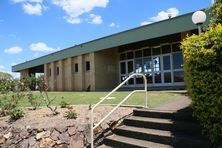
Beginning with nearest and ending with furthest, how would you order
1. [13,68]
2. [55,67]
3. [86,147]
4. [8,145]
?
[86,147]
[8,145]
[55,67]
[13,68]

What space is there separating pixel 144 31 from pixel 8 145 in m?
14.8

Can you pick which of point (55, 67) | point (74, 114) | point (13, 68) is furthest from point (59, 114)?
point (13, 68)

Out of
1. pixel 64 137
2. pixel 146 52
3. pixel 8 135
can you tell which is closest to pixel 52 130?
pixel 64 137

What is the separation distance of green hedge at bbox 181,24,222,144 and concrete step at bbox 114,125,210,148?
0.30m

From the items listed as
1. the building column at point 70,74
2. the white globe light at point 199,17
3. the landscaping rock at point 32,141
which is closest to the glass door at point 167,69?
the building column at point 70,74

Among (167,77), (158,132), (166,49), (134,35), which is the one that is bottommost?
(158,132)

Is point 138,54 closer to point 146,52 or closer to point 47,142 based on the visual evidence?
point 146,52

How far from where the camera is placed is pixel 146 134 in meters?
7.65

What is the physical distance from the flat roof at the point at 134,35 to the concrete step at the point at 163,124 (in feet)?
38.7

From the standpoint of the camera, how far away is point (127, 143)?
300 inches

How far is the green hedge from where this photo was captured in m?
6.16

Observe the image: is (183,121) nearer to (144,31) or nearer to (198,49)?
(198,49)

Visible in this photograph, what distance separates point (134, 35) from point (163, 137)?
53.9ft

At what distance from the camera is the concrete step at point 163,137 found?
6.53m
